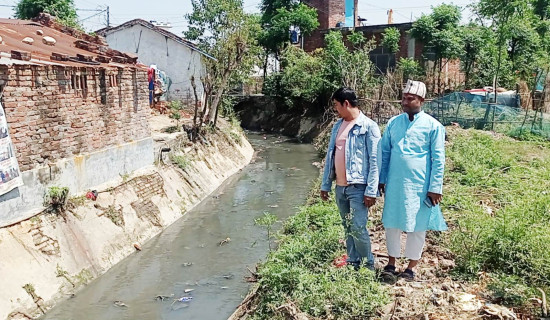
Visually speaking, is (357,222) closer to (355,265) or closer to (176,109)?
(355,265)

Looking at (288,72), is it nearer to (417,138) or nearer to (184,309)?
(184,309)

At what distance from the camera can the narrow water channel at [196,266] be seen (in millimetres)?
6980

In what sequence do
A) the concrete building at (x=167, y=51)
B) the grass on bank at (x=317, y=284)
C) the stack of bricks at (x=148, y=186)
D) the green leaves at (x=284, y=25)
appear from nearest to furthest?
the grass on bank at (x=317, y=284) < the stack of bricks at (x=148, y=186) < the concrete building at (x=167, y=51) < the green leaves at (x=284, y=25)

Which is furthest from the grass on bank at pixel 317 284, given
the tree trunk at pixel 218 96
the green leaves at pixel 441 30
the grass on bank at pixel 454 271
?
the green leaves at pixel 441 30

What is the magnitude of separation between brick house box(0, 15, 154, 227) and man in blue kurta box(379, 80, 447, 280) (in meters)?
5.37

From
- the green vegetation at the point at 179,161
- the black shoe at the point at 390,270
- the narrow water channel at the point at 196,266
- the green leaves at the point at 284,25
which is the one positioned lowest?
the narrow water channel at the point at 196,266

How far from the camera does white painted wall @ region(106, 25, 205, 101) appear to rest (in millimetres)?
22781

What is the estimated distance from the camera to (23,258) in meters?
6.85

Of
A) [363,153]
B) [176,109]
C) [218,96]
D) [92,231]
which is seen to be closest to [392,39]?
[176,109]

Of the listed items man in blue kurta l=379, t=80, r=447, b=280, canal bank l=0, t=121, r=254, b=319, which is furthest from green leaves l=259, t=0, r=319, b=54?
man in blue kurta l=379, t=80, r=447, b=280

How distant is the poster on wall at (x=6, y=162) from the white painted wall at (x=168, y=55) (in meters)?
15.6

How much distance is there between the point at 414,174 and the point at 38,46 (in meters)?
8.31

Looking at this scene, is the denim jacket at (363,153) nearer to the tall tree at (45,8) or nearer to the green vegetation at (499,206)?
the green vegetation at (499,206)

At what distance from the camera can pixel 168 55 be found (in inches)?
906
